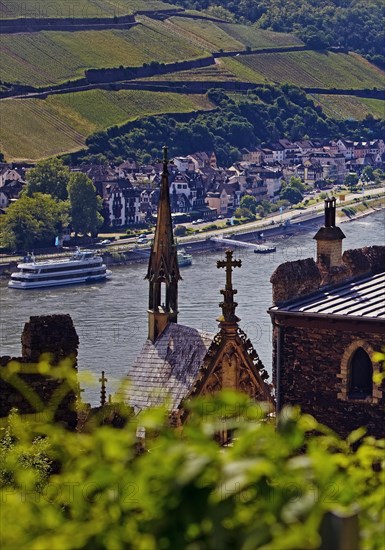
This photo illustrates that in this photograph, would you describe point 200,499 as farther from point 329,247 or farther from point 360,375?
point 329,247

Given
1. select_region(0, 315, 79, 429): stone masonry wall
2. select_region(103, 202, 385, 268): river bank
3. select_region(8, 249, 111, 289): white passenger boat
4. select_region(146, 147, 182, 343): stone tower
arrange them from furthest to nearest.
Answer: select_region(103, 202, 385, 268): river bank, select_region(8, 249, 111, 289): white passenger boat, select_region(146, 147, 182, 343): stone tower, select_region(0, 315, 79, 429): stone masonry wall

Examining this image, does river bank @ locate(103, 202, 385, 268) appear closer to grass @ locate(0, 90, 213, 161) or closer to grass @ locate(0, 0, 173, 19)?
grass @ locate(0, 90, 213, 161)

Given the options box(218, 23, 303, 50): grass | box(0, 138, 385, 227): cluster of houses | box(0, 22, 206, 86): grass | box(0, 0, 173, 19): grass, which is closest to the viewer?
box(0, 138, 385, 227): cluster of houses

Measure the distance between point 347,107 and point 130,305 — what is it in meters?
107

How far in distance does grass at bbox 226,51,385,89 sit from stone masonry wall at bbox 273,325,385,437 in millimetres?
157691

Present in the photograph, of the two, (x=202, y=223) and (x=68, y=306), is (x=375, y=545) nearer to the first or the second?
(x=68, y=306)

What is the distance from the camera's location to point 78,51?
16362 centimetres

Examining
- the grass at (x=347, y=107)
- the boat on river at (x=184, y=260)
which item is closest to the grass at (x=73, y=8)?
the grass at (x=347, y=107)

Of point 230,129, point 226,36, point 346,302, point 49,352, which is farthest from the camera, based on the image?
point 226,36

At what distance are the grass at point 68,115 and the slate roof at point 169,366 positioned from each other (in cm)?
10746

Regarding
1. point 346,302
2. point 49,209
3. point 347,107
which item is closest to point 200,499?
point 346,302

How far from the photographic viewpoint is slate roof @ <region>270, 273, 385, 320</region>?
13.0m

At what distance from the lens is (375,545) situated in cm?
378

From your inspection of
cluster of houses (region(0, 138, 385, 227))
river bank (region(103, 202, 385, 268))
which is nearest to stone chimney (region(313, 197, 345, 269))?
river bank (region(103, 202, 385, 268))
